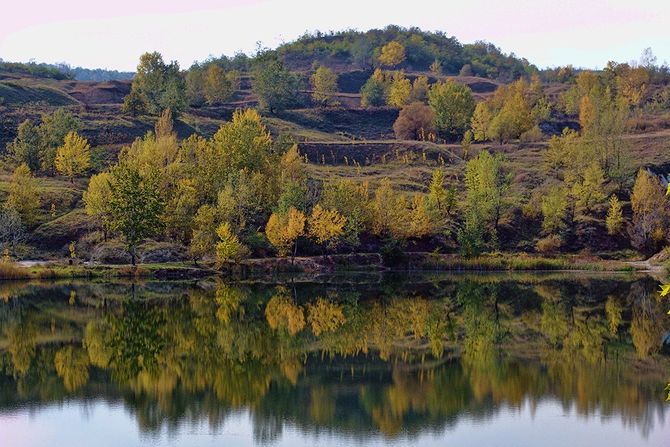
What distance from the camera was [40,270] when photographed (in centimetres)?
6788

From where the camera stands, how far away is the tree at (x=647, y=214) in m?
84.5

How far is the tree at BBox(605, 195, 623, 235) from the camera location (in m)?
87.2

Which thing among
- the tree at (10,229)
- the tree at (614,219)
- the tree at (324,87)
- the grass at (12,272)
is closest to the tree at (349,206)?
the tree at (614,219)

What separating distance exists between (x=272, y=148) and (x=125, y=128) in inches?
1082

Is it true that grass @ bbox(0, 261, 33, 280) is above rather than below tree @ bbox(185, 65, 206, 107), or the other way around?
below

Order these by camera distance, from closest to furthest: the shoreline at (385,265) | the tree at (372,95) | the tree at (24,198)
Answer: the shoreline at (385,265) < the tree at (24,198) < the tree at (372,95)

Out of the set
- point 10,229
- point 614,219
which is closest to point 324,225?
point 10,229

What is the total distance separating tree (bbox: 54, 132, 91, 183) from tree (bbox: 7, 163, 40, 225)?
10.4m

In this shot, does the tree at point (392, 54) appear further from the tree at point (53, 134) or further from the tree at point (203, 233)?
the tree at point (203, 233)

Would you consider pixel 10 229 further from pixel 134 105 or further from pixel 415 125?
pixel 415 125

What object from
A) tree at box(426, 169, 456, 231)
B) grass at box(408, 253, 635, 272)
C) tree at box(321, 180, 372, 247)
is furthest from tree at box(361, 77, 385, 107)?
grass at box(408, 253, 635, 272)

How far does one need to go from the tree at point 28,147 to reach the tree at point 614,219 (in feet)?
211

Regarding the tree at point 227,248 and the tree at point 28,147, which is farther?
the tree at point 28,147

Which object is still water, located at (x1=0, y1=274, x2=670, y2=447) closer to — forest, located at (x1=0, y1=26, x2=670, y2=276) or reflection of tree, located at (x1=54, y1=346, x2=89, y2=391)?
reflection of tree, located at (x1=54, y1=346, x2=89, y2=391)
